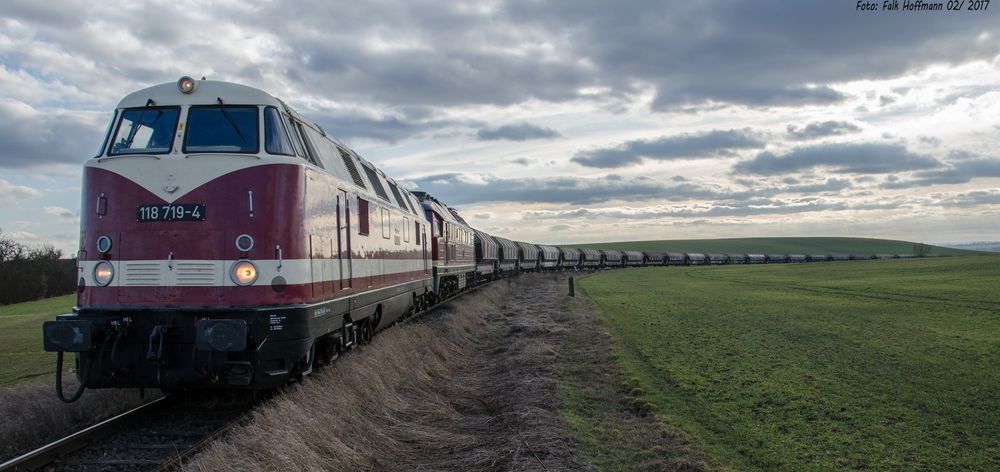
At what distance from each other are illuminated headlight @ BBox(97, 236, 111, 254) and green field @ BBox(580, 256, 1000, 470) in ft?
24.5

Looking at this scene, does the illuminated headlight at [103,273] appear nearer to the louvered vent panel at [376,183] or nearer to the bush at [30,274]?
the louvered vent panel at [376,183]

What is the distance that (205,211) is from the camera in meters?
8.18

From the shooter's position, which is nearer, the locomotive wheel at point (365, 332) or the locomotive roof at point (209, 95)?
the locomotive roof at point (209, 95)

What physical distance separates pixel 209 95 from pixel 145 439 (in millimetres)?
4485

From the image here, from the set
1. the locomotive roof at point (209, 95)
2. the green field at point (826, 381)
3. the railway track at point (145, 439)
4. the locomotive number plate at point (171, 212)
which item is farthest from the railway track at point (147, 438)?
the green field at point (826, 381)

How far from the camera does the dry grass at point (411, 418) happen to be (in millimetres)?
6430

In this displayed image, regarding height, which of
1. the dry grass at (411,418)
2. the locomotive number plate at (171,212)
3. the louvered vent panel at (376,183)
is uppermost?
the louvered vent panel at (376,183)

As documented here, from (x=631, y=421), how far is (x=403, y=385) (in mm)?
3630

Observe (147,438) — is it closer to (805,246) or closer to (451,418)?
(451,418)

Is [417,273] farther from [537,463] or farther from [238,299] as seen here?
[537,463]

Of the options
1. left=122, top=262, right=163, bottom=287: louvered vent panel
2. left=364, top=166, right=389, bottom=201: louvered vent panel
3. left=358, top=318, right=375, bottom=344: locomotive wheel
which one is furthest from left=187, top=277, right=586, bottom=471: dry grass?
left=364, top=166, right=389, bottom=201: louvered vent panel

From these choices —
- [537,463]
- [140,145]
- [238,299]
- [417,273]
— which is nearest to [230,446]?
[238,299]

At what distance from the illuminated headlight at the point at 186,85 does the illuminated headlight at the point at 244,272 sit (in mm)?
2637

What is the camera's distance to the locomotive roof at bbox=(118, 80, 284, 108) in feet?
29.1
